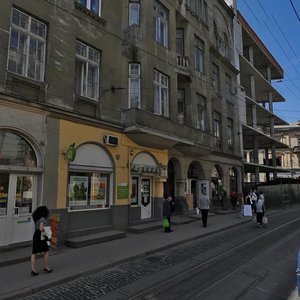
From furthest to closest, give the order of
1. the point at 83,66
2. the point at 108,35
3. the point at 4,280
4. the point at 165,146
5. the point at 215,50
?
the point at 215,50
the point at 165,146
the point at 108,35
the point at 83,66
the point at 4,280

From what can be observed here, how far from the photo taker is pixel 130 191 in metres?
15.3

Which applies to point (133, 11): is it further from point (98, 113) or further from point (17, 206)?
point (17, 206)

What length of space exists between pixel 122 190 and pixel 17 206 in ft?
16.8

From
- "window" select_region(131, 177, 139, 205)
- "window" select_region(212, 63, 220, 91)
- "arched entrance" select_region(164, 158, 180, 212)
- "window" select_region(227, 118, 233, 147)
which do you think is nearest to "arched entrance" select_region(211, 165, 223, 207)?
"window" select_region(227, 118, 233, 147)

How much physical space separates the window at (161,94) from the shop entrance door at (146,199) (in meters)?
3.76

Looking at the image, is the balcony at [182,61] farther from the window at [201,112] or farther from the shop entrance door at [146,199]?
the shop entrance door at [146,199]

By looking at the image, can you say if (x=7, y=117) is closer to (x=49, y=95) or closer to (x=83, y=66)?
(x=49, y=95)

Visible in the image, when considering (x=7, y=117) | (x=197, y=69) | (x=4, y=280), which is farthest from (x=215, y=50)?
(x=4, y=280)

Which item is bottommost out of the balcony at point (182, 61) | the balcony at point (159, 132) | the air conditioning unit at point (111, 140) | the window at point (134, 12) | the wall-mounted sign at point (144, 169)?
the wall-mounted sign at point (144, 169)

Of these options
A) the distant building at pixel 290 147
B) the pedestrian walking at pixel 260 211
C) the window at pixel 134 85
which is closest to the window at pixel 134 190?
the window at pixel 134 85

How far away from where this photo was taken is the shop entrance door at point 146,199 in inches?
648

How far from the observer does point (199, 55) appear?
2308 centimetres

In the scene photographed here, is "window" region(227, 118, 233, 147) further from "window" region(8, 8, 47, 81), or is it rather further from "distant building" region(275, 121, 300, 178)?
"distant building" region(275, 121, 300, 178)

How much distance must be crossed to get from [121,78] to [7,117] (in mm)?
6444
